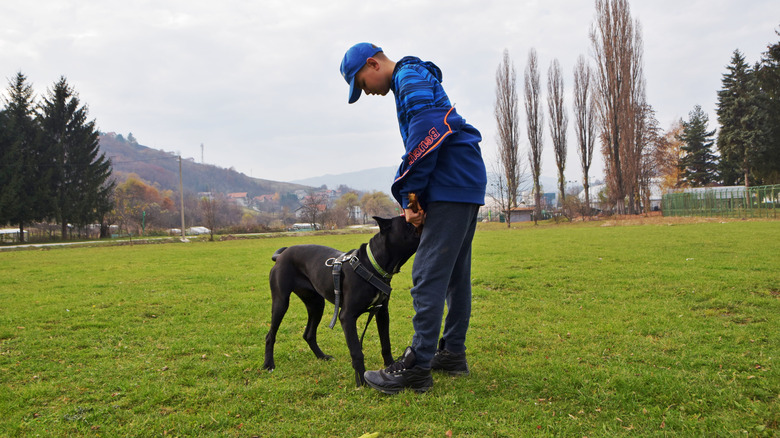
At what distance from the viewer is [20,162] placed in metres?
33.3

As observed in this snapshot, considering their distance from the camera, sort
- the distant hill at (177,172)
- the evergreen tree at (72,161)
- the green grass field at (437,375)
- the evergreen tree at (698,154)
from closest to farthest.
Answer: the green grass field at (437,375)
the evergreen tree at (72,161)
the evergreen tree at (698,154)
the distant hill at (177,172)

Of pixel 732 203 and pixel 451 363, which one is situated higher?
pixel 732 203

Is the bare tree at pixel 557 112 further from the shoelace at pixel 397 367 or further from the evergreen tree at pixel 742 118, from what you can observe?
the shoelace at pixel 397 367

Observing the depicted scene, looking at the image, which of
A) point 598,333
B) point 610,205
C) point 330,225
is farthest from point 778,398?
point 330,225

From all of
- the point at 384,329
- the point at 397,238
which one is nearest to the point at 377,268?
the point at 397,238

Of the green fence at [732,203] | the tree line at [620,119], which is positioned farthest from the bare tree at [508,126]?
the green fence at [732,203]

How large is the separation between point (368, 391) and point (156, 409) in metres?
1.27

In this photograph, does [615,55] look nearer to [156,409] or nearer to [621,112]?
[621,112]

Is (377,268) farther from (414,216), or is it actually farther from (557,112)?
(557,112)

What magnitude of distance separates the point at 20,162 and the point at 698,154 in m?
67.0

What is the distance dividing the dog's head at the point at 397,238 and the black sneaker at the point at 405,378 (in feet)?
1.97

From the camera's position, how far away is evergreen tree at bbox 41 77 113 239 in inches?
1455

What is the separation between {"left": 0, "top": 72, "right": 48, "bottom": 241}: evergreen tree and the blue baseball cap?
39553 millimetres

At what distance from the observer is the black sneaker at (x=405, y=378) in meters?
2.78
